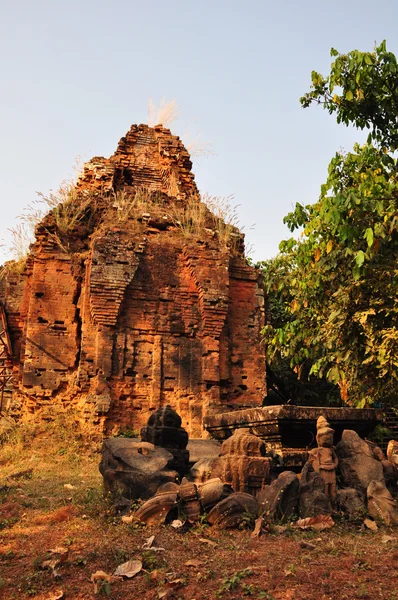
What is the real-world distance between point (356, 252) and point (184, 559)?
489 cm

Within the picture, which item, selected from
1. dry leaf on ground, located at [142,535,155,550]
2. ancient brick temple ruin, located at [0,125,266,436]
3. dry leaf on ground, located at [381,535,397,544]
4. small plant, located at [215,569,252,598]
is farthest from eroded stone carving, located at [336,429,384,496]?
ancient brick temple ruin, located at [0,125,266,436]

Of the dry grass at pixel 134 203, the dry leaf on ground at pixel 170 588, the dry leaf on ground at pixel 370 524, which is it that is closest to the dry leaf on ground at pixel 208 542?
the dry leaf on ground at pixel 170 588

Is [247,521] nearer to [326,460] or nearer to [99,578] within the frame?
[326,460]

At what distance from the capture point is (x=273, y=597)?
3.33m

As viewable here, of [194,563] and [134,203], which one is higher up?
[134,203]

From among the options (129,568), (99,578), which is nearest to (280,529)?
(129,568)

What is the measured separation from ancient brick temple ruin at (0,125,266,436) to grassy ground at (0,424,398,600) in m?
5.45

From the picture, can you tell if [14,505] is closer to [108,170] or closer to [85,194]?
[85,194]

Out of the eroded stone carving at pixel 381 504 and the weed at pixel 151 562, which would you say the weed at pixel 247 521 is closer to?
the weed at pixel 151 562

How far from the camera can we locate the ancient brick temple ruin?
11391mm

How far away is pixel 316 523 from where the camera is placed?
504 cm

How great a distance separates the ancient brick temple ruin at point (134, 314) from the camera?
11.4 m

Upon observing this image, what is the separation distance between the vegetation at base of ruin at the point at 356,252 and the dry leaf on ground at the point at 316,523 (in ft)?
10.3

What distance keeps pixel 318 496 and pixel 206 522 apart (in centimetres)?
116
